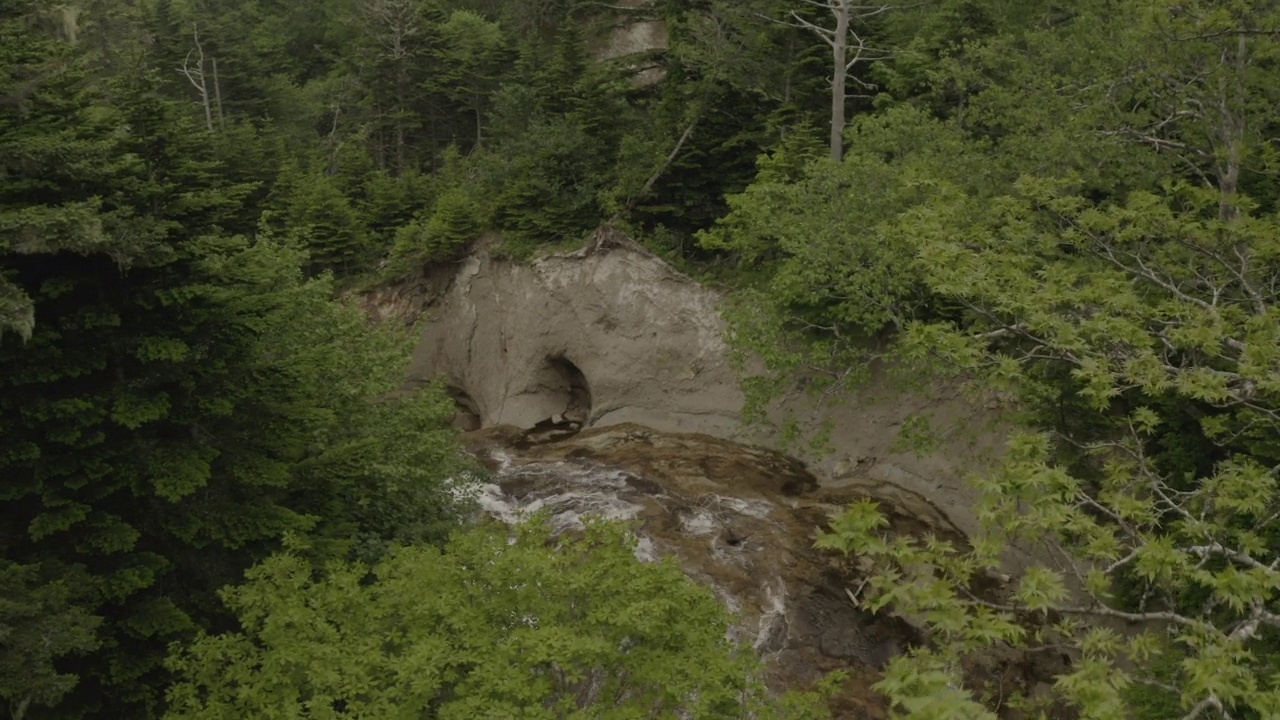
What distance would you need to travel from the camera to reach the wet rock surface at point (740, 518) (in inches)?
541

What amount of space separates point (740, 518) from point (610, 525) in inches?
337

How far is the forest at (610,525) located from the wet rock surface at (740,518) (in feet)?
3.80

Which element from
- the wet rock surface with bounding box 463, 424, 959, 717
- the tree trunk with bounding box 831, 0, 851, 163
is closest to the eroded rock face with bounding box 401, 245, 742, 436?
the wet rock surface with bounding box 463, 424, 959, 717

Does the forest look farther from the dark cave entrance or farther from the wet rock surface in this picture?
the dark cave entrance

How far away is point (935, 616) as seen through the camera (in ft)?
20.9

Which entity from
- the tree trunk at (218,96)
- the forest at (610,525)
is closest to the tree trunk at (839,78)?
the forest at (610,525)

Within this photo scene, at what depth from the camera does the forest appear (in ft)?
26.0

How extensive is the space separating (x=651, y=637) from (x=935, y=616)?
9.62 ft

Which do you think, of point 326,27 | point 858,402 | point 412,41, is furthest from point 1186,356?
point 326,27

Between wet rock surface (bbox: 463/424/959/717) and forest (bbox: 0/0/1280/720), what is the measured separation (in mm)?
1158

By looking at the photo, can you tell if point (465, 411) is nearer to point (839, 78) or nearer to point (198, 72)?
point (839, 78)

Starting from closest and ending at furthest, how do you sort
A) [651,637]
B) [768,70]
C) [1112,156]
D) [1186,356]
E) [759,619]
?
1. [651,637]
2. [1186,356]
3. [759,619]
4. [1112,156]
5. [768,70]

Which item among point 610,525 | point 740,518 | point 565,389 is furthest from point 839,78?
point 610,525

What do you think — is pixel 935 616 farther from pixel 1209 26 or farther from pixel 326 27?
pixel 326 27
